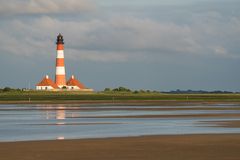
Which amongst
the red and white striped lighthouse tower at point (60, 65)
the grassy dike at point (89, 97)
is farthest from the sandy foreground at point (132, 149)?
the red and white striped lighthouse tower at point (60, 65)

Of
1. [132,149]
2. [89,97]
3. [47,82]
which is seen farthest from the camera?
[47,82]

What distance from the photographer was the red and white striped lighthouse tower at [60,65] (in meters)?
99.2

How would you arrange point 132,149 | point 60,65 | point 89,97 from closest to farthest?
point 132,149, point 89,97, point 60,65

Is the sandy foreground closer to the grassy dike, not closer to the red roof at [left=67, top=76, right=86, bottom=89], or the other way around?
the grassy dike

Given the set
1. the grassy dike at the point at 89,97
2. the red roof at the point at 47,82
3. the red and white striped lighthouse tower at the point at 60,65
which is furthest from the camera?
the red roof at the point at 47,82

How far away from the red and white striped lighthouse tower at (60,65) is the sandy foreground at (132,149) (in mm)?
79009

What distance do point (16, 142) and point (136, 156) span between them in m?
5.21

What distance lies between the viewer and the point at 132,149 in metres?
17.6

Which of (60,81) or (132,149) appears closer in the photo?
(132,149)

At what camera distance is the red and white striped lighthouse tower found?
99.2m

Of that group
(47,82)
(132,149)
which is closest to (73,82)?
(47,82)

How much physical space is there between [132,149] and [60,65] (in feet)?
270

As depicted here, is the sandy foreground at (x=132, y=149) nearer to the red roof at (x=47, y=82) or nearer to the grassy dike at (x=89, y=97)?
the grassy dike at (x=89, y=97)

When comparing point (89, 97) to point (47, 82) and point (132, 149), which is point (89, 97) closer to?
point (47, 82)
